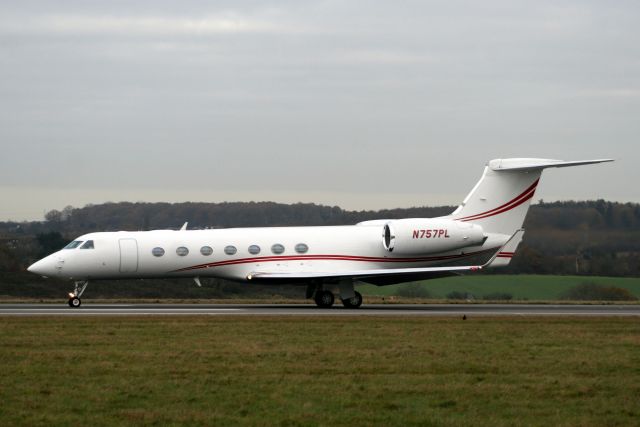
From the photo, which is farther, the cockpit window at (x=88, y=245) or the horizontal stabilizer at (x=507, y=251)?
the horizontal stabilizer at (x=507, y=251)

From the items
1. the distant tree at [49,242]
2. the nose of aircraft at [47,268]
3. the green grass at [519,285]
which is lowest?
the green grass at [519,285]

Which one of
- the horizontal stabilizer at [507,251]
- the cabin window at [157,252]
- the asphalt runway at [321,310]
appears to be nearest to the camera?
the asphalt runway at [321,310]

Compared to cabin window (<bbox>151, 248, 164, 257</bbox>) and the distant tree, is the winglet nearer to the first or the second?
cabin window (<bbox>151, 248, 164, 257</bbox>)

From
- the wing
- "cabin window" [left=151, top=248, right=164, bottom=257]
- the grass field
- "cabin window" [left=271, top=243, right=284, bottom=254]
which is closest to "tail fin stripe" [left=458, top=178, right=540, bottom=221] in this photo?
the wing

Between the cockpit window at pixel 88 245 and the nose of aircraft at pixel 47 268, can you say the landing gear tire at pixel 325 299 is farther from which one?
the nose of aircraft at pixel 47 268

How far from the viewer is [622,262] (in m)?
43.2

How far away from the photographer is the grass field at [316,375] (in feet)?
38.4

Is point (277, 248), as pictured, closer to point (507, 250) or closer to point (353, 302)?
point (353, 302)

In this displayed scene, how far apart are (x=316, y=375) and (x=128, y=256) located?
1822 centimetres

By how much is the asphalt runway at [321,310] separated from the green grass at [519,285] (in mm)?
6740

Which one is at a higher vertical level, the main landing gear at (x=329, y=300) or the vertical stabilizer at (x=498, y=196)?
the vertical stabilizer at (x=498, y=196)

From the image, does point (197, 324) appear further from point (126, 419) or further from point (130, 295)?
point (130, 295)

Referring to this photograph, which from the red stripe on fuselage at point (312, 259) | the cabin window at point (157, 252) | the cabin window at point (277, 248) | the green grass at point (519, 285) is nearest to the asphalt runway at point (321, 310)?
the red stripe on fuselage at point (312, 259)

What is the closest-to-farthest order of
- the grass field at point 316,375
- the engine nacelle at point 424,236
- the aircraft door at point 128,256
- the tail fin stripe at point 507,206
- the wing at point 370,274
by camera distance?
the grass field at point 316,375 → the wing at point 370,274 → the aircraft door at point 128,256 → the engine nacelle at point 424,236 → the tail fin stripe at point 507,206
